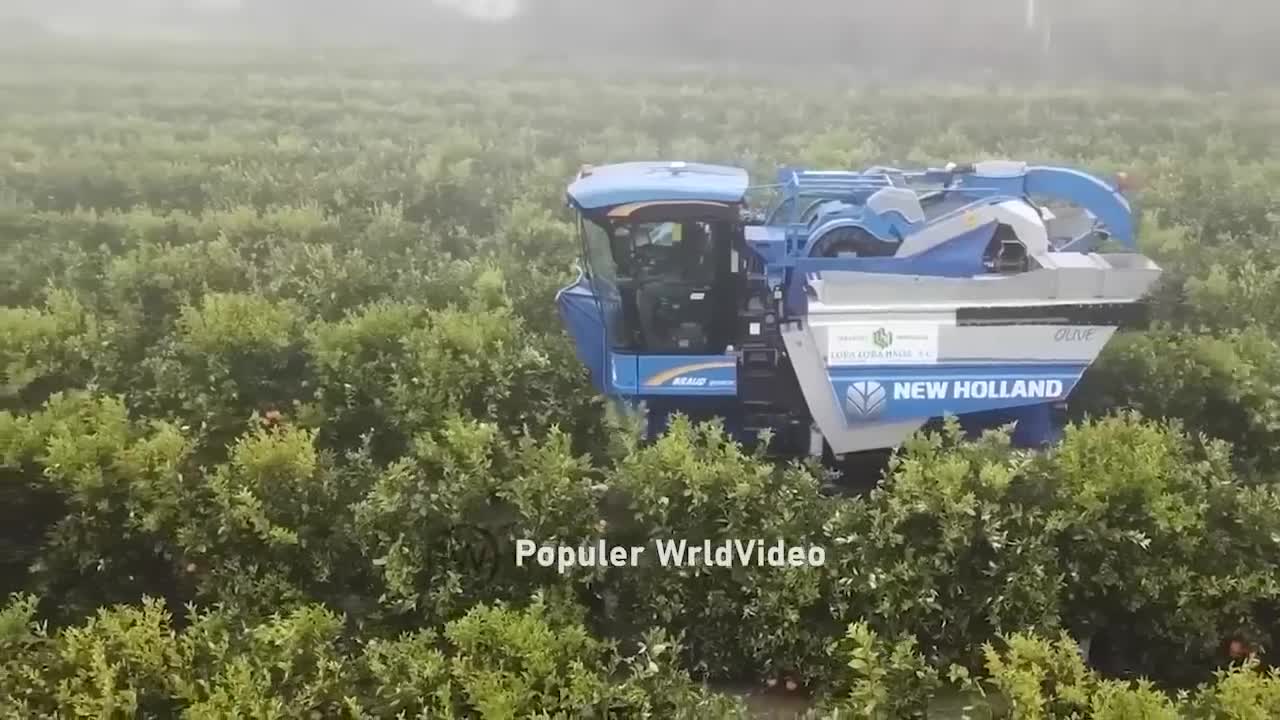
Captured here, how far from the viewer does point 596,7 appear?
295 cm

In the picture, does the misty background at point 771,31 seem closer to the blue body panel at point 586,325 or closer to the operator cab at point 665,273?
the operator cab at point 665,273

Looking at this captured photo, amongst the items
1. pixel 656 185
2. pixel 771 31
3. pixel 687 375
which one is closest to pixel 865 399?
pixel 687 375

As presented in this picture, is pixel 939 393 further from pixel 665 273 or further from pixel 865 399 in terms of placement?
pixel 665 273

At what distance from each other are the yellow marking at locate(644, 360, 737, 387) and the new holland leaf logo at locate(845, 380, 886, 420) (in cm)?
33

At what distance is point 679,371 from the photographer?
2.72 meters

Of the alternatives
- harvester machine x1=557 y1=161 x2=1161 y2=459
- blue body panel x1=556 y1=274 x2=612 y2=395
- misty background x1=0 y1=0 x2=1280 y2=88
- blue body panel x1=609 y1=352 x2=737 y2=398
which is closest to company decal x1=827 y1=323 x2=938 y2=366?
harvester machine x1=557 y1=161 x2=1161 y2=459

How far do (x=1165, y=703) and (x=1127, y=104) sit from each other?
5.77 feet

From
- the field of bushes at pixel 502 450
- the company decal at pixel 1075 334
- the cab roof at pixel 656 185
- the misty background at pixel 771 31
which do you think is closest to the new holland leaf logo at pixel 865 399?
the field of bushes at pixel 502 450

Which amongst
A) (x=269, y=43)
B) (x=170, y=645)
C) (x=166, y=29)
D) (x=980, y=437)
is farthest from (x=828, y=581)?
(x=166, y=29)

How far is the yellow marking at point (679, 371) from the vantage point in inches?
107

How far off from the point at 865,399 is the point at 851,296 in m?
0.27

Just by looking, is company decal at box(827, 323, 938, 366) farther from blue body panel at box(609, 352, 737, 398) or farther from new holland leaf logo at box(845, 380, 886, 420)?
blue body panel at box(609, 352, 737, 398)

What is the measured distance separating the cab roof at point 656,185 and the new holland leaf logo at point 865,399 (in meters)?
0.59

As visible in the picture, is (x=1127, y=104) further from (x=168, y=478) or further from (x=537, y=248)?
(x=168, y=478)
